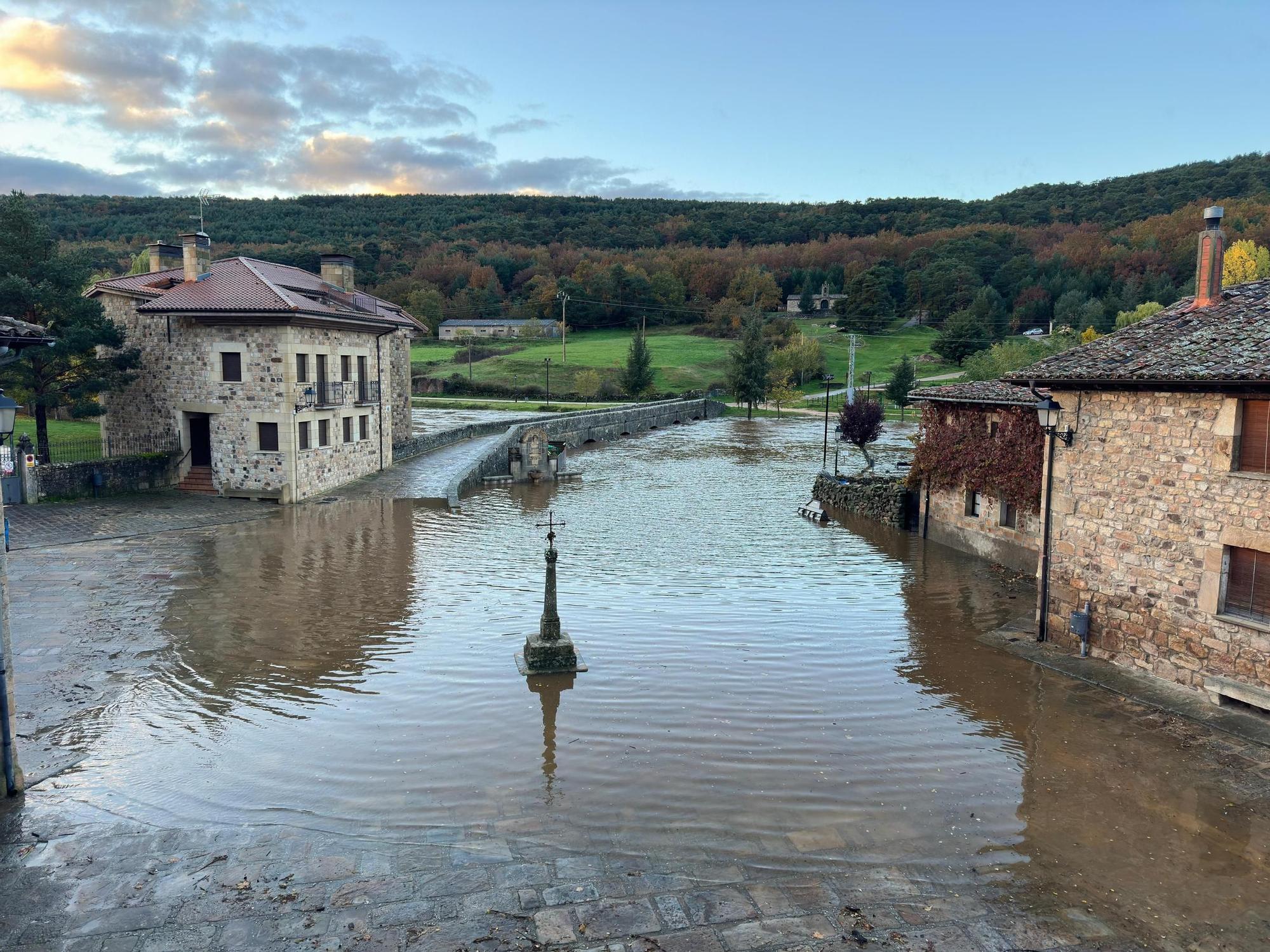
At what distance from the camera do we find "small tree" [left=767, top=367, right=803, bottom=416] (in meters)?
73.5

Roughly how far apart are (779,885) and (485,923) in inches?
93.0

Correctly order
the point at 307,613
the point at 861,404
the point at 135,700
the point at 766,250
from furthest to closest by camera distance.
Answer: the point at 766,250
the point at 861,404
the point at 307,613
the point at 135,700

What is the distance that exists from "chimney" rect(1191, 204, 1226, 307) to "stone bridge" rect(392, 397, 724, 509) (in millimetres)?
20850

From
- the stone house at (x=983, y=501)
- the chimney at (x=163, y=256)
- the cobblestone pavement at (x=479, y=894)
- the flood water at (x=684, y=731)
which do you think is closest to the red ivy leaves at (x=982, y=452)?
the stone house at (x=983, y=501)

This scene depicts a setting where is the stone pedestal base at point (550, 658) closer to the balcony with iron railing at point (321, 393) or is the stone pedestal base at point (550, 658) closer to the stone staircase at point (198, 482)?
the balcony with iron railing at point (321, 393)

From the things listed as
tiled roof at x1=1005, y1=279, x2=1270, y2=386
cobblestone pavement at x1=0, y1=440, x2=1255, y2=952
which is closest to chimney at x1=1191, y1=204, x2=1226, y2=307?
tiled roof at x1=1005, y1=279, x2=1270, y2=386

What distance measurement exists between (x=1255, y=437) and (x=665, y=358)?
277 feet

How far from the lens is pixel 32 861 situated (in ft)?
23.5

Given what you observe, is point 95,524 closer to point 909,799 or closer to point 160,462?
point 160,462

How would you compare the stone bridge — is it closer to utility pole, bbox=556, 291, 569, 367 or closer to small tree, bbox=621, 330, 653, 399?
small tree, bbox=621, 330, 653, 399

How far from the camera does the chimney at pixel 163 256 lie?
33438 mm

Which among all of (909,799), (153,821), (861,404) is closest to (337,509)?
(153,821)

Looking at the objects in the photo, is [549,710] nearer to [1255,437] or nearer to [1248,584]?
[1248,584]

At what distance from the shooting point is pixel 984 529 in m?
21.7
